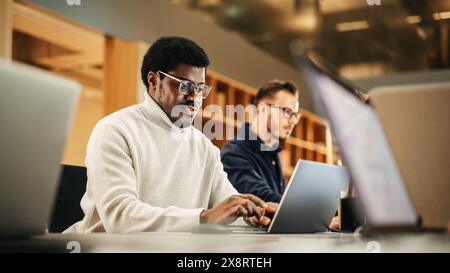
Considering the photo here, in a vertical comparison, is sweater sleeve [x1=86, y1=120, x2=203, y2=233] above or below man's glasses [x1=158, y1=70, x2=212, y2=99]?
below

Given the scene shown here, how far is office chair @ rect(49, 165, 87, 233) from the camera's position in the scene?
1.62 metres

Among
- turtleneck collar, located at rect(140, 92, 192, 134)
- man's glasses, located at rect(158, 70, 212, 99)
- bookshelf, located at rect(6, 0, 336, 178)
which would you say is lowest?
turtleneck collar, located at rect(140, 92, 192, 134)

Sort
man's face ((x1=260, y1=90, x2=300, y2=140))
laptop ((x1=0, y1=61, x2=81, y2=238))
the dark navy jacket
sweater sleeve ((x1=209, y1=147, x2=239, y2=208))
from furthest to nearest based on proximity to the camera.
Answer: man's face ((x1=260, y1=90, x2=300, y2=140)) < the dark navy jacket < sweater sleeve ((x1=209, y1=147, x2=239, y2=208)) < laptop ((x1=0, y1=61, x2=81, y2=238))

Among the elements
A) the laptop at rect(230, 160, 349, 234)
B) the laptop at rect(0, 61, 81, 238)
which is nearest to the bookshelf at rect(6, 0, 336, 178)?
the laptop at rect(230, 160, 349, 234)

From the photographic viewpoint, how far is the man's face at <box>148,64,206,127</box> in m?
1.72

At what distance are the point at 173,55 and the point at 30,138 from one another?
3.27 feet

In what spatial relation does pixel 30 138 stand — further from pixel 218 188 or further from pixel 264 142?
pixel 264 142

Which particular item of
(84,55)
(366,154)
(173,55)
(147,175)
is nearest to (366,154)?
(366,154)

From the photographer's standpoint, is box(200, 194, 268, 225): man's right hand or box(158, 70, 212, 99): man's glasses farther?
box(158, 70, 212, 99): man's glasses

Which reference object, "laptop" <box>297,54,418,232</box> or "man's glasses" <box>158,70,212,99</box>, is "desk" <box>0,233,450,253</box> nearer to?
"laptop" <box>297,54,418,232</box>

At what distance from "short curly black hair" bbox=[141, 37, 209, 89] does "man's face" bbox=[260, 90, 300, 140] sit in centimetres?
91

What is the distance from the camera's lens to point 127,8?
413cm

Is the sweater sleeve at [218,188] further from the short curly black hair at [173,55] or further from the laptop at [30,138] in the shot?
the laptop at [30,138]

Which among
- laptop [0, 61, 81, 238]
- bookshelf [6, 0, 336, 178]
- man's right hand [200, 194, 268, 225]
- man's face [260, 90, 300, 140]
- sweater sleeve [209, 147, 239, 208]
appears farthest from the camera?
bookshelf [6, 0, 336, 178]
